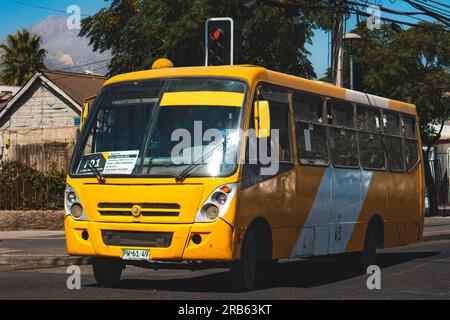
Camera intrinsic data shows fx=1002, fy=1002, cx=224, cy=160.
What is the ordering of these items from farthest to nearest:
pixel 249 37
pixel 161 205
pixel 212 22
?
pixel 249 37 → pixel 212 22 → pixel 161 205

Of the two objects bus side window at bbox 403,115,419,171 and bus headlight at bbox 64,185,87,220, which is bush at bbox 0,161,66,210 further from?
bus headlight at bbox 64,185,87,220

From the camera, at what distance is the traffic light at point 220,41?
19906 mm

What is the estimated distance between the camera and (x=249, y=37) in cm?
3419

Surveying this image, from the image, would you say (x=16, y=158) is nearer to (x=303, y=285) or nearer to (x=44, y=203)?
(x=44, y=203)

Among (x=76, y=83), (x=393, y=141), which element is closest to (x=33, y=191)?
(x=76, y=83)

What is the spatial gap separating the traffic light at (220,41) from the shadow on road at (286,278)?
432cm

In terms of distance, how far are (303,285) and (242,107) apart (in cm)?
288

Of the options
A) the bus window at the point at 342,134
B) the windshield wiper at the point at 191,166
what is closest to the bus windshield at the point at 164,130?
the windshield wiper at the point at 191,166

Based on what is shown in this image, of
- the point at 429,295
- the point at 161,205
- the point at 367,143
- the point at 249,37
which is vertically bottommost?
the point at 429,295

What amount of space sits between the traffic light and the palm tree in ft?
157

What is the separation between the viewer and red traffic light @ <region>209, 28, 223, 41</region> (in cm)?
2002
